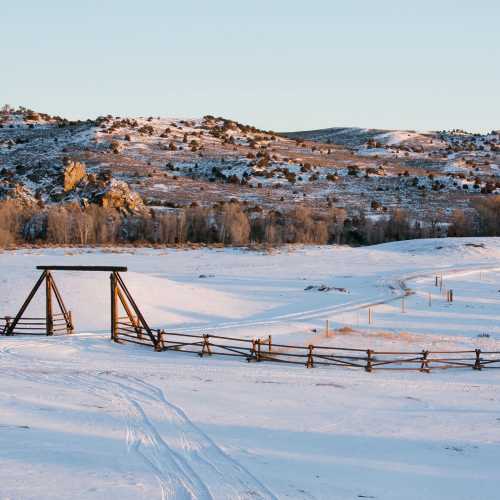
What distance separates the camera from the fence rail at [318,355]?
2666 centimetres

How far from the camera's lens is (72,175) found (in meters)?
92.5

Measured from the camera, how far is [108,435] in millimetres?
16219

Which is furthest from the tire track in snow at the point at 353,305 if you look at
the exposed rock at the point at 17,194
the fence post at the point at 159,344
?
the exposed rock at the point at 17,194

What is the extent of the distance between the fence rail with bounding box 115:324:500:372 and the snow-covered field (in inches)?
23.1

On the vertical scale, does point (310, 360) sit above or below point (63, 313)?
below

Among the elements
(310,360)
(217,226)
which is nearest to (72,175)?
(217,226)

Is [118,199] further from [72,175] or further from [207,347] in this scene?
[207,347]

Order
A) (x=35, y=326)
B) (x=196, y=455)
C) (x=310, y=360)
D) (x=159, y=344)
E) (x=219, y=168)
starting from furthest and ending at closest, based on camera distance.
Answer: (x=219, y=168) → (x=35, y=326) → (x=159, y=344) → (x=310, y=360) → (x=196, y=455)

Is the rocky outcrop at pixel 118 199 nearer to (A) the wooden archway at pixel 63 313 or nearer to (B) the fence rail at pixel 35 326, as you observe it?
(B) the fence rail at pixel 35 326

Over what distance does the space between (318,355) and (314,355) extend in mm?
151

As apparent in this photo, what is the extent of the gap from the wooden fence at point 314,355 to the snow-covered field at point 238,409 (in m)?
0.59

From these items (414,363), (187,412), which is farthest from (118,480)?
(414,363)

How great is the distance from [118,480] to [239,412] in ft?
20.8

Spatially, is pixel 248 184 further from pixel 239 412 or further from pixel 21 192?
pixel 239 412
